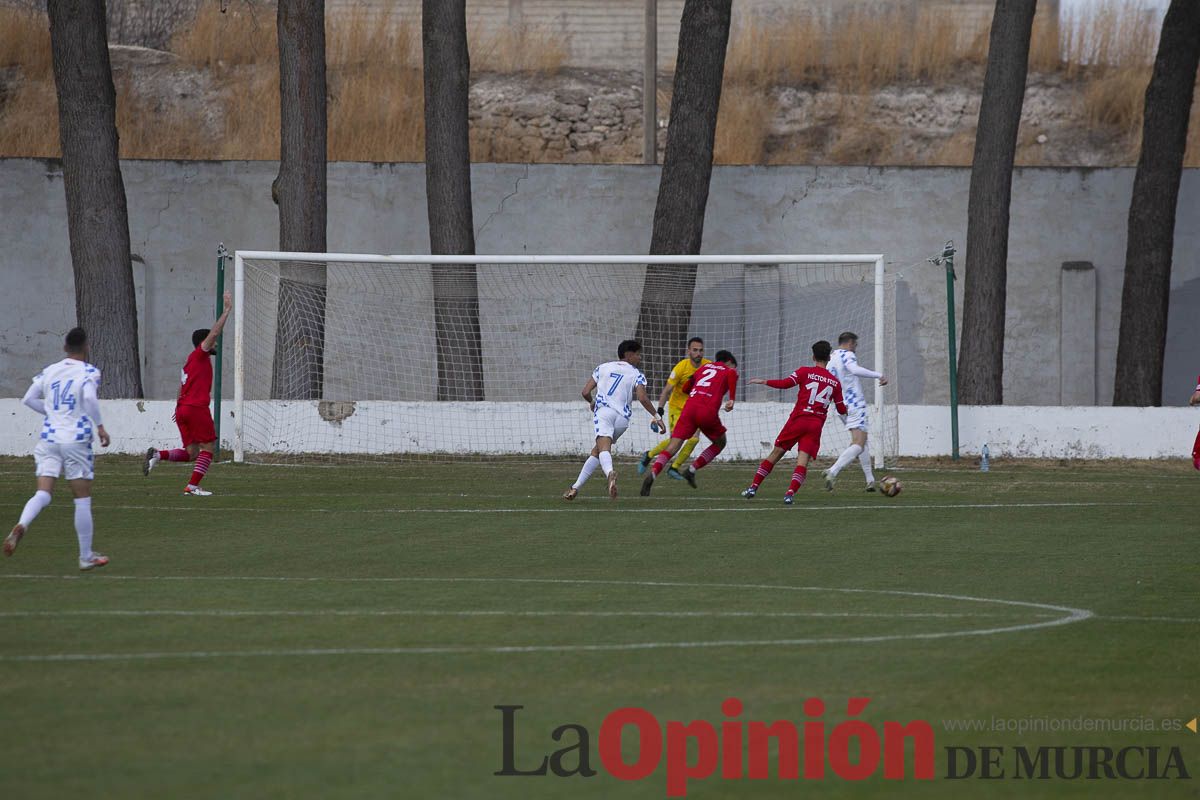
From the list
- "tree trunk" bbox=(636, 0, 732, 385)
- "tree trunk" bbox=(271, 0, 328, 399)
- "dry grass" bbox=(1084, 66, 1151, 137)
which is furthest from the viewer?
"dry grass" bbox=(1084, 66, 1151, 137)

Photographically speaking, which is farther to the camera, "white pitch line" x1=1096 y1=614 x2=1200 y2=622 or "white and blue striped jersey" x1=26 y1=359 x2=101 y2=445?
"white and blue striped jersey" x1=26 y1=359 x2=101 y2=445

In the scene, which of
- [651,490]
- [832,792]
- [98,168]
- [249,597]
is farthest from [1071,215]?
[832,792]

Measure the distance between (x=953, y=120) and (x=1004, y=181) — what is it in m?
12.9

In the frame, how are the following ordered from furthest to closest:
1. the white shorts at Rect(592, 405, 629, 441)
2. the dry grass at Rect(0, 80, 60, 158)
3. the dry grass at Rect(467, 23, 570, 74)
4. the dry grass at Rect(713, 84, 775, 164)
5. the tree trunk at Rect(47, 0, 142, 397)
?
the dry grass at Rect(467, 23, 570, 74) → the dry grass at Rect(713, 84, 775, 164) → the dry grass at Rect(0, 80, 60, 158) → the tree trunk at Rect(47, 0, 142, 397) → the white shorts at Rect(592, 405, 629, 441)

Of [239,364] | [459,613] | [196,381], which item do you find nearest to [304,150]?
[239,364]

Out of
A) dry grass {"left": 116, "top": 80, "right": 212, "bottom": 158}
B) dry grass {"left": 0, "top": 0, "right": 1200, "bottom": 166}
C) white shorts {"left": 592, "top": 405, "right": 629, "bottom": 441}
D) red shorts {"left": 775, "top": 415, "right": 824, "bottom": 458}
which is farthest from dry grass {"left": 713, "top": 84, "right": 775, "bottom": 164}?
red shorts {"left": 775, "top": 415, "right": 824, "bottom": 458}

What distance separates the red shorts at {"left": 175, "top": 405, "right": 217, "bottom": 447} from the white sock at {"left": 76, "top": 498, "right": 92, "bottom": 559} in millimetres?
6589

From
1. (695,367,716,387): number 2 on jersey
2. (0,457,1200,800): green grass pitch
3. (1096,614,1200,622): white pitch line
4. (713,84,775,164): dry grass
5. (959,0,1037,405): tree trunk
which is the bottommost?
(1096,614,1200,622): white pitch line

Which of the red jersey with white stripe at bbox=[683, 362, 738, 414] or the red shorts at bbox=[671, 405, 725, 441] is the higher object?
the red jersey with white stripe at bbox=[683, 362, 738, 414]

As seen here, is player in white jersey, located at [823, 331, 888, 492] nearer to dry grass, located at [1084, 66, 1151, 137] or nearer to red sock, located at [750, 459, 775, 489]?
red sock, located at [750, 459, 775, 489]

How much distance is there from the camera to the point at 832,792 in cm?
533

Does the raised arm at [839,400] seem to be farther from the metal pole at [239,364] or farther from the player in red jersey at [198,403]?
the metal pole at [239,364]

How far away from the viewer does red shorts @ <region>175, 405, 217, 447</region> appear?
16969 millimetres

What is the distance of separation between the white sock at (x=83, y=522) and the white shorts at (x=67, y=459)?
19 cm
